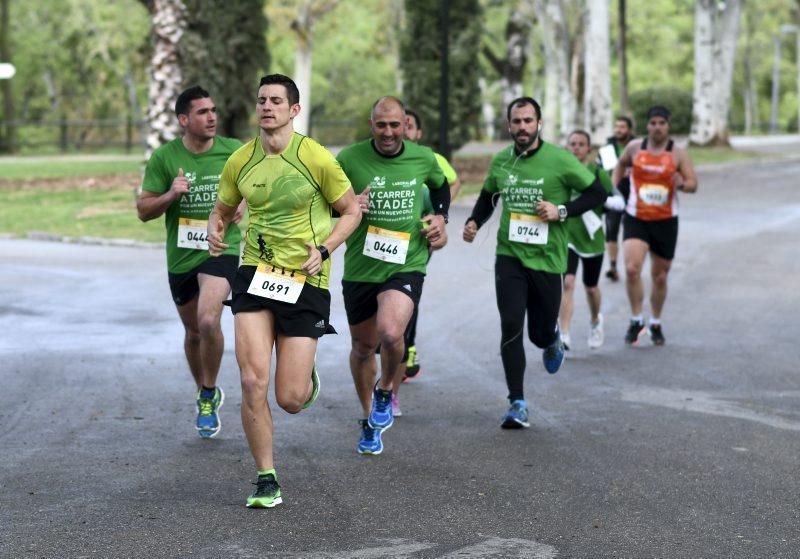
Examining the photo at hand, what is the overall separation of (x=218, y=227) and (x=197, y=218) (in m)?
1.42

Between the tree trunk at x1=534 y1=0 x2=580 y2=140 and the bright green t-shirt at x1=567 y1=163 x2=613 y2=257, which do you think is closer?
the bright green t-shirt at x1=567 y1=163 x2=613 y2=257

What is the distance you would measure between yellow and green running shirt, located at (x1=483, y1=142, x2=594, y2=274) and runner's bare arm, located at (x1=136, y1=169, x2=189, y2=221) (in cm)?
207

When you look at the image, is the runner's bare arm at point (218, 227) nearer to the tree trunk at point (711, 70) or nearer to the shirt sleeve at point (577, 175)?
the shirt sleeve at point (577, 175)

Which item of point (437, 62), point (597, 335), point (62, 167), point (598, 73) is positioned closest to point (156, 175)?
point (597, 335)

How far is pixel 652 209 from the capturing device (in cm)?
1294

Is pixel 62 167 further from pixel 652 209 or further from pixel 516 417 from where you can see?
pixel 516 417

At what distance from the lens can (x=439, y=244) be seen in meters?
8.66

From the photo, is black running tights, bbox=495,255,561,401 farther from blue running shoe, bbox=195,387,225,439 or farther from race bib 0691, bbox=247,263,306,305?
race bib 0691, bbox=247,263,306,305

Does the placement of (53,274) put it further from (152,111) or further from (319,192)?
(319,192)

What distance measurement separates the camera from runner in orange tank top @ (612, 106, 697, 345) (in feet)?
41.8

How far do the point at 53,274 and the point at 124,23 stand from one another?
40468 millimetres

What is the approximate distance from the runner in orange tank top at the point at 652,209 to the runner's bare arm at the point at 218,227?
590cm

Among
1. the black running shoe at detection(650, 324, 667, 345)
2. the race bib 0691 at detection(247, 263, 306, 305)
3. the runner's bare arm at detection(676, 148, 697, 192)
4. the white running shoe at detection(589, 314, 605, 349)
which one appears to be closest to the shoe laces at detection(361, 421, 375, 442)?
the race bib 0691 at detection(247, 263, 306, 305)

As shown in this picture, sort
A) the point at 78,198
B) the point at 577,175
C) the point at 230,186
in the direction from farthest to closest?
the point at 78,198 → the point at 577,175 → the point at 230,186
